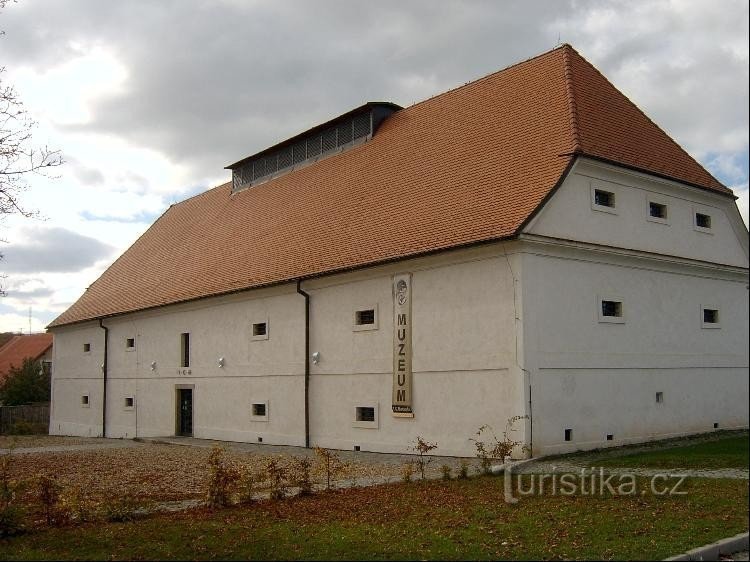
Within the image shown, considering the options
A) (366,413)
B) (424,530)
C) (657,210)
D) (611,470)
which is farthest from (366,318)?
(424,530)

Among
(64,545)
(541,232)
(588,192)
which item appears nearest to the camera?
(64,545)

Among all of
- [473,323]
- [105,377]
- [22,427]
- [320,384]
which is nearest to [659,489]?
[473,323]

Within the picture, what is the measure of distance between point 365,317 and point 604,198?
7023 millimetres

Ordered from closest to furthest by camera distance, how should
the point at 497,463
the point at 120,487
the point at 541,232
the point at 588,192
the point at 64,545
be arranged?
1. the point at 64,545
2. the point at 120,487
3. the point at 497,463
4. the point at 541,232
5. the point at 588,192

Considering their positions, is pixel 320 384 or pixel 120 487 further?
pixel 320 384

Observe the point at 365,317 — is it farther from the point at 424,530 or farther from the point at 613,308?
the point at 424,530

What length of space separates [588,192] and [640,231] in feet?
7.52

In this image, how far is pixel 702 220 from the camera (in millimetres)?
22562

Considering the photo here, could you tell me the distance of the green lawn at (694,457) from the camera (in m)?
14.8

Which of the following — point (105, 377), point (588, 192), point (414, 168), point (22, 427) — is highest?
point (414, 168)

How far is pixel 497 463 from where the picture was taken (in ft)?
54.4

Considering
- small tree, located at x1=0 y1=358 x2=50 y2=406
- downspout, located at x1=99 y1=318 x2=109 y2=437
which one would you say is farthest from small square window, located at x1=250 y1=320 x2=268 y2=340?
small tree, located at x1=0 y1=358 x2=50 y2=406

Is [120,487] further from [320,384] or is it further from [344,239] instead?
[344,239]

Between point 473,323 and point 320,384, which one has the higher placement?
point 473,323
